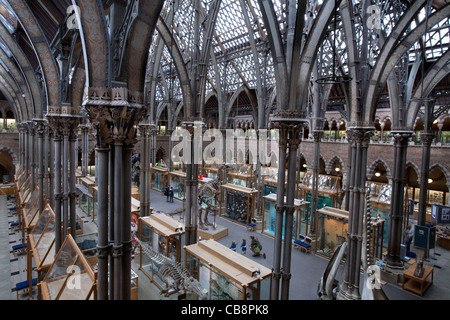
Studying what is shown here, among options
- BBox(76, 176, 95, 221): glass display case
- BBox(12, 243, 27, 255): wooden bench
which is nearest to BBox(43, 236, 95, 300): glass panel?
BBox(12, 243, 27, 255): wooden bench

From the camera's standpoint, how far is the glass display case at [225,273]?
6059mm

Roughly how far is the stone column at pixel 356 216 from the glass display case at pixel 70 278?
6.43 metres

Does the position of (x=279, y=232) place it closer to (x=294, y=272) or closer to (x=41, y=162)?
(x=294, y=272)

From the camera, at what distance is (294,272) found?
31.3ft

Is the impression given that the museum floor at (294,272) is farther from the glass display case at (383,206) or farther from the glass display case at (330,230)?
the glass display case at (383,206)

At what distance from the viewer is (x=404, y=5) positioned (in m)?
10.8

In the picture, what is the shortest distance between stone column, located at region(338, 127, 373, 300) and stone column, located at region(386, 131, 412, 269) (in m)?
3.50

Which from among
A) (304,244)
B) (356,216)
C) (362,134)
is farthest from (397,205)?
(362,134)

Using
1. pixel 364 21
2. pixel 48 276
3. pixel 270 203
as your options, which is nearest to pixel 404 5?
pixel 364 21

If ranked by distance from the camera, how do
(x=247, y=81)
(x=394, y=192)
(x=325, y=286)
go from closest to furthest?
1. (x=325, y=286)
2. (x=394, y=192)
3. (x=247, y=81)

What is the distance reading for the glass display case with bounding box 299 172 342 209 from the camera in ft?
46.6

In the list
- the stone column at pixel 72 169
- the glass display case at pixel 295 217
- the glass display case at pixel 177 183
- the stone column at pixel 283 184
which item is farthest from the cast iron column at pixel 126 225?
the glass display case at pixel 177 183
